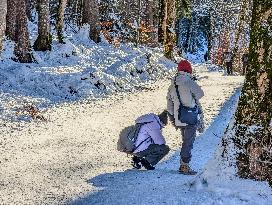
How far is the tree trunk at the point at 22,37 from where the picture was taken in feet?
49.8

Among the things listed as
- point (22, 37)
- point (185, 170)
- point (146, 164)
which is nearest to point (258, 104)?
point (185, 170)

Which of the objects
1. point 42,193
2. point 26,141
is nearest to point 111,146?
point 26,141

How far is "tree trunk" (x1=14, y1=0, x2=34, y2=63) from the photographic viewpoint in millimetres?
15180

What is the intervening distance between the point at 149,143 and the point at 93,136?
9.81 feet

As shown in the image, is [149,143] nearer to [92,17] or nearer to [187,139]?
[187,139]

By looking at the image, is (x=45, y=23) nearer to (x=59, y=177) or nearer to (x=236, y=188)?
(x=59, y=177)

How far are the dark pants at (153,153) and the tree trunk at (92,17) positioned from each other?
14212mm

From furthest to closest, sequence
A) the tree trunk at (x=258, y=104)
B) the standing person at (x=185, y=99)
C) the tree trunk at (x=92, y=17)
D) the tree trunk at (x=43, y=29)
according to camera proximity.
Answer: the tree trunk at (x=92, y=17)
the tree trunk at (x=43, y=29)
the standing person at (x=185, y=99)
the tree trunk at (x=258, y=104)

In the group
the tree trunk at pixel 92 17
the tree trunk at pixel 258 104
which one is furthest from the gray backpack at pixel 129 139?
the tree trunk at pixel 92 17

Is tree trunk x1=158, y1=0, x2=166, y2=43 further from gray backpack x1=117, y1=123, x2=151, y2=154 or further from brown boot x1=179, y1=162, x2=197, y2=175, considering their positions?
brown boot x1=179, y1=162, x2=197, y2=175

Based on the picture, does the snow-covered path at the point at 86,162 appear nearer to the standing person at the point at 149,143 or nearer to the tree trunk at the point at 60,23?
the standing person at the point at 149,143

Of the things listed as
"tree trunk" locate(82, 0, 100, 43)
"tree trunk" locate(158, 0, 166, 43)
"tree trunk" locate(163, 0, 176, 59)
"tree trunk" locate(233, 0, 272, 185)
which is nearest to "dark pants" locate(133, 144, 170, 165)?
"tree trunk" locate(233, 0, 272, 185)

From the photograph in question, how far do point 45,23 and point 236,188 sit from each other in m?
13.1

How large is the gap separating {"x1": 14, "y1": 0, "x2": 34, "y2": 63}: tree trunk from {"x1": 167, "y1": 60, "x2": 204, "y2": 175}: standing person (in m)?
9.07
